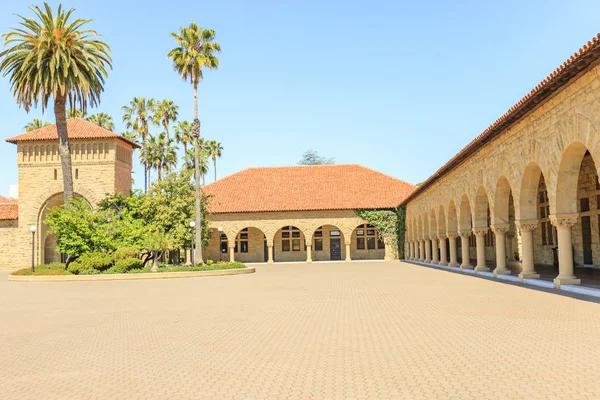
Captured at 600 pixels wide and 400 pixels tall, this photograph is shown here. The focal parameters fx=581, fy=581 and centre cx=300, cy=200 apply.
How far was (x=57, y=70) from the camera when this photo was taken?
32.8 metres

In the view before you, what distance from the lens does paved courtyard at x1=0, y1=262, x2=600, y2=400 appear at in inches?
233

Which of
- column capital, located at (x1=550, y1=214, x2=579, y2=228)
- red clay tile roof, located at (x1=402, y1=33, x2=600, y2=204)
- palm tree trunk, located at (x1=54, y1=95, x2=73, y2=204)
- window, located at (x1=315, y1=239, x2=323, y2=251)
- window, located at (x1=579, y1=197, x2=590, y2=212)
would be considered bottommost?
window, located at (x1=315, y1=239, x2=323, y2=251)

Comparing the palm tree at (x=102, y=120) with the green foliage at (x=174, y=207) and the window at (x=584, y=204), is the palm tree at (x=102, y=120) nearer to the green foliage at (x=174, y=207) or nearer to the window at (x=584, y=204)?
the green foliage at (x=174, y=207)

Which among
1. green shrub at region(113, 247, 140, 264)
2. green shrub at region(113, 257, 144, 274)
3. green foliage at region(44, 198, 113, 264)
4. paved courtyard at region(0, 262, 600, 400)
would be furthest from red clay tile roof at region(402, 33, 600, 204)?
green foliage at region(44, 198, 113, 264)

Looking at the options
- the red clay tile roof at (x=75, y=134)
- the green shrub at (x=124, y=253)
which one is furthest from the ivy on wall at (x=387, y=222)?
the green shrub at (x=124, y=253)

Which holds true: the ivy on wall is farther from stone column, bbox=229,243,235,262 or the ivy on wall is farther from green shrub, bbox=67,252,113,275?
green shrub, bbox=67,252,113,275

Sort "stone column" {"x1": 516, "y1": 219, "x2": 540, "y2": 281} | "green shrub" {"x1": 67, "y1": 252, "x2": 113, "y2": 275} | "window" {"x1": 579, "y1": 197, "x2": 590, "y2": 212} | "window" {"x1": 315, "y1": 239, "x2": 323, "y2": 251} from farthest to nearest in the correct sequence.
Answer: "window" {"x1": 315, "y1": 239, "x2": 323, "y2": 251} → "green shrub" {"x1": 67, "y1": 252, "x2": 113, "y2": 275} → "window" {"x1": 579, "y1": 197, "x2": 590, "y2": 212} → "stone column" {"x1": 516, "y1": 219, "x2": 540, "y2": 281}

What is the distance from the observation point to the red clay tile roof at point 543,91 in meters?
11.7

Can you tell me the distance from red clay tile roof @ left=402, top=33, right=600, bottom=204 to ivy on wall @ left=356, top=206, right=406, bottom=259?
2344cm

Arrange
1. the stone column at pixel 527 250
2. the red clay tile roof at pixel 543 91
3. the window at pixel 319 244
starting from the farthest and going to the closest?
the window at pixel 319 244 < the stone column at pixel 527 250 < the red clay tile roof at pixel 543 91

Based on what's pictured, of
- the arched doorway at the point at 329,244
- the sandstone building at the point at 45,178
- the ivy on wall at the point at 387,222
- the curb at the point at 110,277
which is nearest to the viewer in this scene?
the curb at the point at 110,277

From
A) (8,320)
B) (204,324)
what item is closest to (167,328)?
(204,324)

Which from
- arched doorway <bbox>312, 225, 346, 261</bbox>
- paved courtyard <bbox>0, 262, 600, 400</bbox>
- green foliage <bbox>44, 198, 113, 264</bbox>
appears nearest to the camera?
paved courtyard <bbox>0, 262, 600, 400</bbox>

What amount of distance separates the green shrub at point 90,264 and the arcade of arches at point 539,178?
17.4 meters
